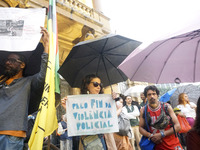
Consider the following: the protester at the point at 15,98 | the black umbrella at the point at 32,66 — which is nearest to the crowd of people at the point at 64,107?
the protester at the point at 15,98

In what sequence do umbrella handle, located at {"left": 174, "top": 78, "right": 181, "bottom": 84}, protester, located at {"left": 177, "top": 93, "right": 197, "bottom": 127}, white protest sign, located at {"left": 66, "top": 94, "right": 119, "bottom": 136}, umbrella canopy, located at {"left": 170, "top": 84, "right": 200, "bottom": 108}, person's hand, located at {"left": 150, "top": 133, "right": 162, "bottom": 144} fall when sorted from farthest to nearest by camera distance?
1. umbrella canopy, located at {"left": 170, "top": 84, "right": 200, "bottom": 108}
2. protester, located at {"left": 177, "top": 93, "right": 197, "bottom": 127}
3. umbrella handle, located at {"left": 174, "top": 78, "right": 181, "bottom": 84}
4. person's hand, located at {"left": 150, "top": 133, "right": 162, "bottom": 144}
5. white protest sign, located at {"left": 66, "top": 94, "right": 119, "bottom": 136}

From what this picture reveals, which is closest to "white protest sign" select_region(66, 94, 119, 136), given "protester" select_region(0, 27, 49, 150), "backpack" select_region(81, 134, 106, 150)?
"backpack" select_region(81, 134, 106, 150)

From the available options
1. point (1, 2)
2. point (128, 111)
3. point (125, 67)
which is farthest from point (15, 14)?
point (128, 111)

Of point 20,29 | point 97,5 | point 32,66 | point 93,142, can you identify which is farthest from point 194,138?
point 97,5

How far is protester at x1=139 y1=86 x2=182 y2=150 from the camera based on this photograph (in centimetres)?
250

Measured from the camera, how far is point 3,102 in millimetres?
1776

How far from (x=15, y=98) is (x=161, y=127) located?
2.18 m

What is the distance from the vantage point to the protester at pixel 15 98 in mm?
1634

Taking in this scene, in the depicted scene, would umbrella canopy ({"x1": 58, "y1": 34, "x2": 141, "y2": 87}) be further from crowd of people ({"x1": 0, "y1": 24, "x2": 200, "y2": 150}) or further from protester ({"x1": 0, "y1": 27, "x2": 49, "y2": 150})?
protester ({"x1": 0, "y1": 27, "x2": 49, "y2": 150})

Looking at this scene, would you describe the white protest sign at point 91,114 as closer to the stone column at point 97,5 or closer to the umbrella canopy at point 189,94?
the umbrella canopy at point 189,94

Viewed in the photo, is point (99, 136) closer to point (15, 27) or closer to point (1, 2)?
point (15, 27)

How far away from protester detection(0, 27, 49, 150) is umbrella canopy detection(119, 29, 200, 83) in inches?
55.7

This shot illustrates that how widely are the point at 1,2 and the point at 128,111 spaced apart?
572 centimetres

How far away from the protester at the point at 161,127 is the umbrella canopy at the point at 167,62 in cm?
49
